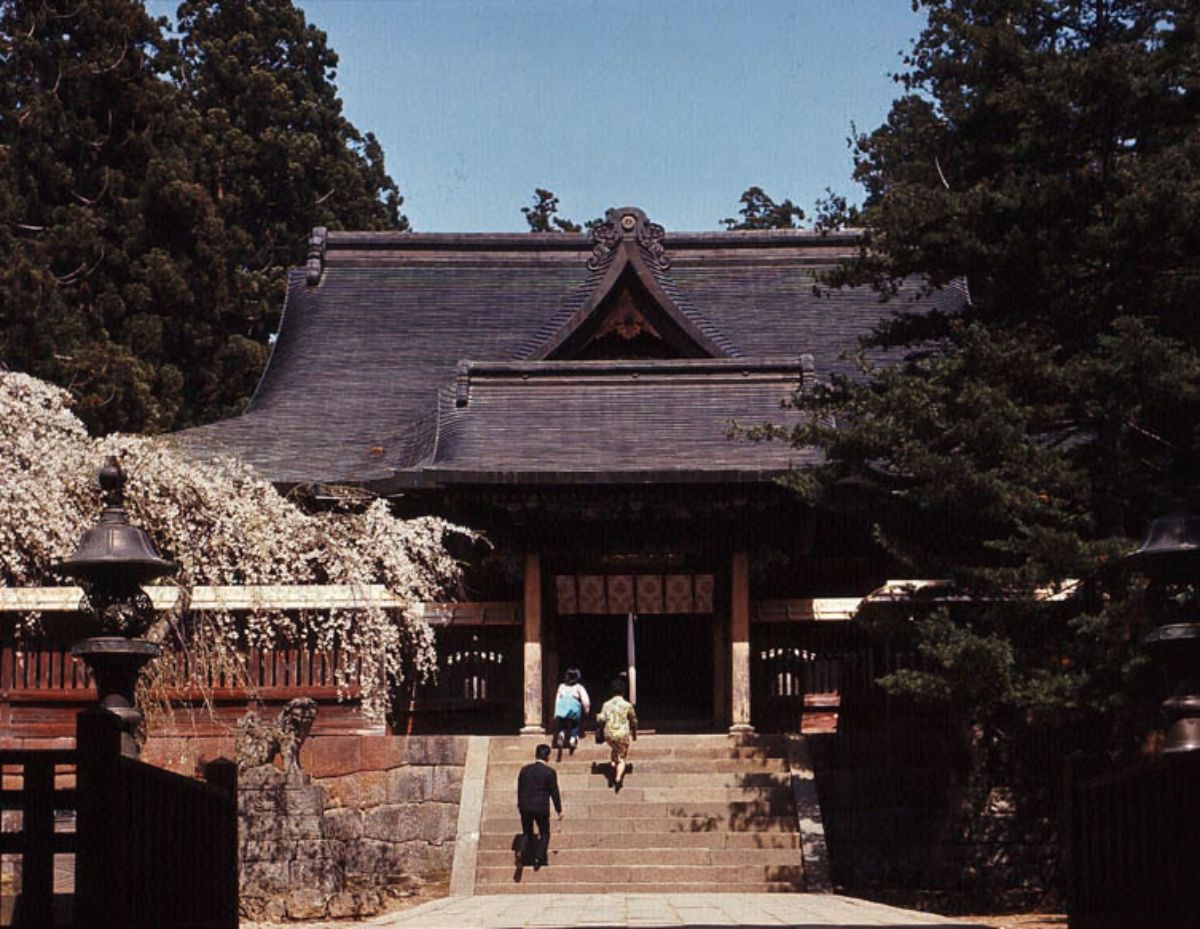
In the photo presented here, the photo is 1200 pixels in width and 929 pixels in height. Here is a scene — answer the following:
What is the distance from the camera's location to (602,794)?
70.1 ft

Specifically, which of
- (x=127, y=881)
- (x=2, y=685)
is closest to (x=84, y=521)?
(x=2, y=685)

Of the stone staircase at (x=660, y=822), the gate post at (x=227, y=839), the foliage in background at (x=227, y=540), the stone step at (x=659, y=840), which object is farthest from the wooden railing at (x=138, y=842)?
the foliage in background at (x=227, y=540)

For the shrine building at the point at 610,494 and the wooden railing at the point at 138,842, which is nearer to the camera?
the wooden railing at the point at 138,842

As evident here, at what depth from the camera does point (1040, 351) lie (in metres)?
19.4

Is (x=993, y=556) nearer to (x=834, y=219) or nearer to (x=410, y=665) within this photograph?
(x=410, y=665)

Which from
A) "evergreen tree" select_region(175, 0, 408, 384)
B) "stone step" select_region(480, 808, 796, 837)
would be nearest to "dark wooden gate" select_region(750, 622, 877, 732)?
"stone step" select_region(480, 808, 796, 837)

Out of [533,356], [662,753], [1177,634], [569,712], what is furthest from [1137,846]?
[533,356]

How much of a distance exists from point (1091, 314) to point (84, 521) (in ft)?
36.6

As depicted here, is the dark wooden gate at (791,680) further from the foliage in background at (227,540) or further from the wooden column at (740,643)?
the foliage in background at (227,540)

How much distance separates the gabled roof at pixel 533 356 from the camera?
2503 cm

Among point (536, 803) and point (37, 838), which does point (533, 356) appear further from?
point (37, 838)

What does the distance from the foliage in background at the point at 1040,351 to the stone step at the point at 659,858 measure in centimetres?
242

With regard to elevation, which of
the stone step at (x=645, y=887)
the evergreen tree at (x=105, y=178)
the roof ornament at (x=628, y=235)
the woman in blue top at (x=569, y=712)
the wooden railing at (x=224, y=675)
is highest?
the evergreen tree at (x=105, y=178)

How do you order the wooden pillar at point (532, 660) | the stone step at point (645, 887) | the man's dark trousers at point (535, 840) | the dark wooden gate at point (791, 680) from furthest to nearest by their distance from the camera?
the dark wooden gate at point (791, 680) < the wooden pillar at point (532, 660) < the man's dark trousers at point (535, 840) < the stone step at point (645, 887)
